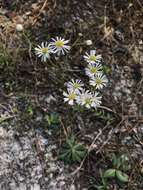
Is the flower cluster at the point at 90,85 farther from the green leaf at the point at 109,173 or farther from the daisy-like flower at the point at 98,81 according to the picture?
the green leaf at the point at 109,173

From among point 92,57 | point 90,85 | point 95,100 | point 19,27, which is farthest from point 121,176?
point 19,27

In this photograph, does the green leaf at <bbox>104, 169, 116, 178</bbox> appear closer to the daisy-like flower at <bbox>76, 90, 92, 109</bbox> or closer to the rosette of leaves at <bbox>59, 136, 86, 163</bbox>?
the rosette of leaves at <bbox>59, 136, 86, 163</bbox>

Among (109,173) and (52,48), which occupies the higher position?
(52,48)

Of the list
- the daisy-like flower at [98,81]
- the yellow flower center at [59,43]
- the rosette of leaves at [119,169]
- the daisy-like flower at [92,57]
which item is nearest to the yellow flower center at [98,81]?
the daisy-like flower at [98,81]

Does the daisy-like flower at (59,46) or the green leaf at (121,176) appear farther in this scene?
the daisy-like flower at (59,46)

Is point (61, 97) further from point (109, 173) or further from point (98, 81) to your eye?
point (109, 173)

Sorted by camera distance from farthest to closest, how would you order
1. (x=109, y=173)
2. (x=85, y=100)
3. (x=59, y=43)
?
(x=59, y=43) → (x=85, y=100) → (x=109, y=173)

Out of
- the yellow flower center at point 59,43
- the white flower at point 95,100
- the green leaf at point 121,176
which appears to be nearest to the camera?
the green leaf at point 121,176
